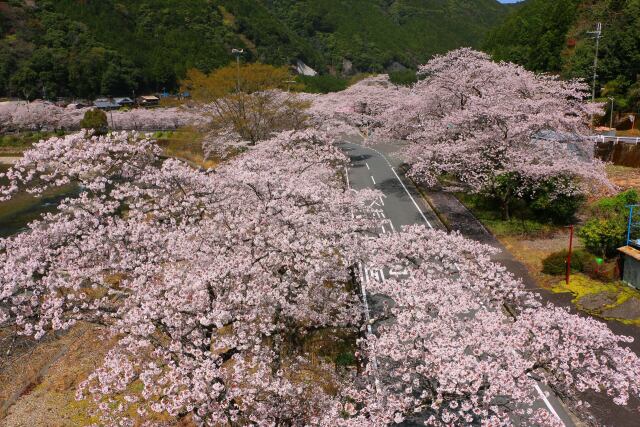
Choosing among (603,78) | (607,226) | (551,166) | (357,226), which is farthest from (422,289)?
(603,78)

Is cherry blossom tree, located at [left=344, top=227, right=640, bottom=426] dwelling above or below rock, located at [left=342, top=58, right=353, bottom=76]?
below

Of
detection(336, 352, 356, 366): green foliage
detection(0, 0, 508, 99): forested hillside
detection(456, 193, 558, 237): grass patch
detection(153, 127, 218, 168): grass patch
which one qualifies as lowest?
detection(456, 193, 558, 237): grass patch

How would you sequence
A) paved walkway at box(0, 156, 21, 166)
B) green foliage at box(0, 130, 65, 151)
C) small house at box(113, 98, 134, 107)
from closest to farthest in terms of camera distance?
paved walkway at box(0, 156, 21, 166) < green foliage at box(0, 130, 65, 151) < small house at box(113, 98, 134, 107)

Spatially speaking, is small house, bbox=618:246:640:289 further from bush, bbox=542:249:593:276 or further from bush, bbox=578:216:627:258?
bush, bbox=542:249:593:276

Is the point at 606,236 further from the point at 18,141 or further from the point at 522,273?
the point at 18,141

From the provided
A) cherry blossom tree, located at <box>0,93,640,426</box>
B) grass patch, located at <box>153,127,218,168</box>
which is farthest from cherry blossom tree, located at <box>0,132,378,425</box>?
grass patch, located at <box>153,127,218,168</box>

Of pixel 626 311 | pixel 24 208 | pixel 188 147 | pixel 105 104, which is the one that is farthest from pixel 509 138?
pixel 105 104

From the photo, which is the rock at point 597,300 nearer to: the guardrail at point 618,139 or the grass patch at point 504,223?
the grass patch at point 504,223
